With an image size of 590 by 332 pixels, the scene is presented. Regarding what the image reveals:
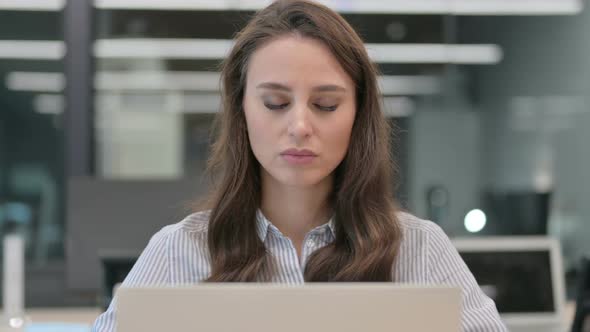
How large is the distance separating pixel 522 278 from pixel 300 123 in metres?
1.51

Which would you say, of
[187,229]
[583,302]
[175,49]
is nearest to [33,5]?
[175,49]

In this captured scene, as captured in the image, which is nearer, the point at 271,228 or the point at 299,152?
the point at 299,152

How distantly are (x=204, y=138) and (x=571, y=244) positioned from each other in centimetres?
229

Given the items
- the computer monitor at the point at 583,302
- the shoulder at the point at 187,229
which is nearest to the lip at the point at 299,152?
the shoulder at the point at 187,229

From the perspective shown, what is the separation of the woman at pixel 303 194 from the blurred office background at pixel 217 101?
2980 mm

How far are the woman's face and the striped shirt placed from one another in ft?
0.46

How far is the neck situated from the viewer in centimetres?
146

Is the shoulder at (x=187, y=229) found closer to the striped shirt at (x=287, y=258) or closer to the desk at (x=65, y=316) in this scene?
the striped shirt at (x=287, y=258)

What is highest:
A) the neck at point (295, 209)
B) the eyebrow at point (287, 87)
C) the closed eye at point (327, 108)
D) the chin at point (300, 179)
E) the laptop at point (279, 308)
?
the eyebrow at point (287, 87)

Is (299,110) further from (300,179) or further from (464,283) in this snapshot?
(464,283)

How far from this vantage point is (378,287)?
0.90m

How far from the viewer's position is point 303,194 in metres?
1.45

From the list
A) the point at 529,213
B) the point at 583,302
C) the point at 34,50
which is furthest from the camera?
the point at 34,50

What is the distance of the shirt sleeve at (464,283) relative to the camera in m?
1.33
